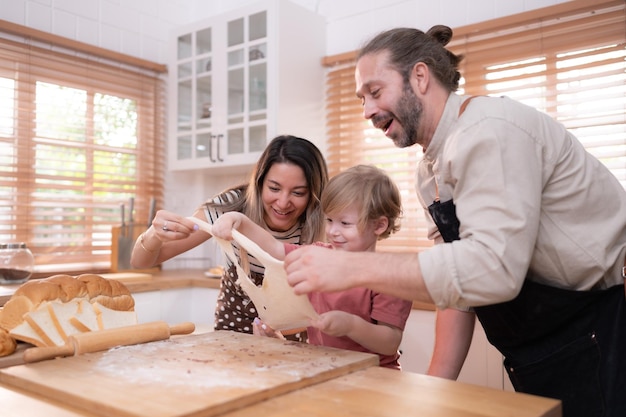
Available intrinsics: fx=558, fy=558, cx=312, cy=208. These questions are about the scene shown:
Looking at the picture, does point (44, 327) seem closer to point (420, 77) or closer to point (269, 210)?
point (269, 210)

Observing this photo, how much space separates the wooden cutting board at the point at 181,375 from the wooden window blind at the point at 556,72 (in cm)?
172

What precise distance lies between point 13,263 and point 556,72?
8.06ft

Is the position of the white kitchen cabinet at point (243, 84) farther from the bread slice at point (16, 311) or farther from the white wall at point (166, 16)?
the bread slice at point (16, 311)

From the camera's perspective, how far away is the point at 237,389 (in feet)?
2.61

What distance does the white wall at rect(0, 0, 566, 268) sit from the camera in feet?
8.97

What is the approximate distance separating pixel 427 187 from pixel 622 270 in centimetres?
43

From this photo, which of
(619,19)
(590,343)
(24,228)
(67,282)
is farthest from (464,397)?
(24,228)

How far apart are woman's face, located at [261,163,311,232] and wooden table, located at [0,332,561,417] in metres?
0.69

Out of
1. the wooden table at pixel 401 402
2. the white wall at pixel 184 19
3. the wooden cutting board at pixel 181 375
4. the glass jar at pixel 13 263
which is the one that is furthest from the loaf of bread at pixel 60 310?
the white wall at pixel 184 19

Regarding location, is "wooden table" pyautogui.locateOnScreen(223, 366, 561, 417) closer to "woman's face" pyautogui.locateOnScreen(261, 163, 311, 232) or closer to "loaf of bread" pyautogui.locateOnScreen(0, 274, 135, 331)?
"loaf of bread" pyautogui.locateOnScreen(0, 274, 135, 331)

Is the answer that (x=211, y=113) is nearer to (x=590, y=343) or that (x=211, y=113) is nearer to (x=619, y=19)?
(x=619, y=19)

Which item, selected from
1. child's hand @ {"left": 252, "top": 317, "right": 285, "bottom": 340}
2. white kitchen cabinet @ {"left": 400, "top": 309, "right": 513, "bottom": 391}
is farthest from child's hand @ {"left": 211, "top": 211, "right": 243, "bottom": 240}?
white kitchen cabinet @ {"left": 400, "top": 309, "right": 513, "bottom": 391}

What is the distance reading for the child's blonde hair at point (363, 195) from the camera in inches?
54.9

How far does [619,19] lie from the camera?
2.20 meters
